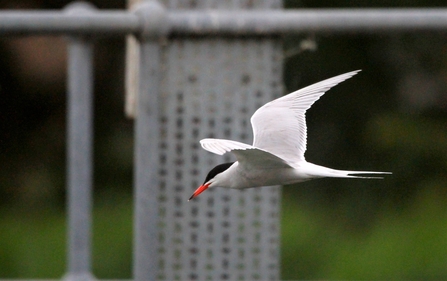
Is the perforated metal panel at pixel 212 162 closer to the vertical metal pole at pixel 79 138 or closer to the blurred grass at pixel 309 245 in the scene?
the vertical metal pole at pixel 79 138

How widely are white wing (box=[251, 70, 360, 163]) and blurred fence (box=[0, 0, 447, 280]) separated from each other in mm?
687

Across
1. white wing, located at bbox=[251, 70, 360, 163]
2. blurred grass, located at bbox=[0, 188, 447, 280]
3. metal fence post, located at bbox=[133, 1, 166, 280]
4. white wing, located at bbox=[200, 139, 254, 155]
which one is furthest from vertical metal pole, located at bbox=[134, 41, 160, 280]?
blurred grass, located at bbox=[0, 188, 447, 280]

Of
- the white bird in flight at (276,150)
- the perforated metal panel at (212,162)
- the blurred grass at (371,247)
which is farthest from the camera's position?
the blurred grass at (371,247)

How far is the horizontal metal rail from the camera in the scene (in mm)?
2219

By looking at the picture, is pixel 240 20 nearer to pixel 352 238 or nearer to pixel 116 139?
pixel 352 238

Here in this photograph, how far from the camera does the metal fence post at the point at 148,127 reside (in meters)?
2.24

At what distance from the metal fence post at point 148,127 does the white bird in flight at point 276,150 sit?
701 millimetres

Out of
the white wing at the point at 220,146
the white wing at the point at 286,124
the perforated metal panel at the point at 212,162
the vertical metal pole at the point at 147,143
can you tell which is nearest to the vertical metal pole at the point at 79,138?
the vertical metal pole at the point at 147,143

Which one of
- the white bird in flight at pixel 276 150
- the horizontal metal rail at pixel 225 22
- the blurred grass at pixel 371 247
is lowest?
the blurred grass at pixel 371 247

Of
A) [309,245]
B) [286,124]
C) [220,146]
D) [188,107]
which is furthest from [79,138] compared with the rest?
[309,245]

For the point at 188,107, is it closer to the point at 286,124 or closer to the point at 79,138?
the point at 79,138

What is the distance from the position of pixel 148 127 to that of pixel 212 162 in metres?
0.22

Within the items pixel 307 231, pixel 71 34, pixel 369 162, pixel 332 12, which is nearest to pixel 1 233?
pixel 307 231

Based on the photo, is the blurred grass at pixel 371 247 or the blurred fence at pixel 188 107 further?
the blurred grass at pixel 371 247
